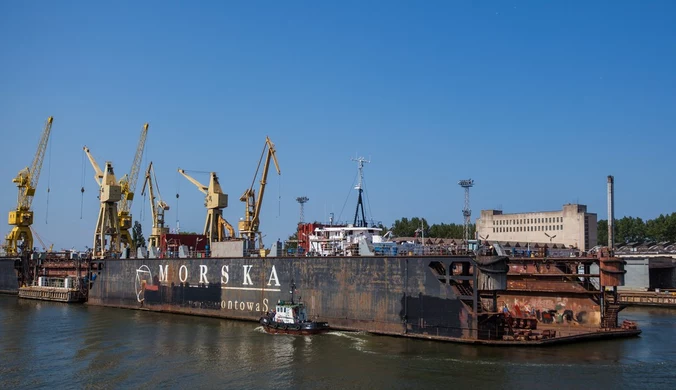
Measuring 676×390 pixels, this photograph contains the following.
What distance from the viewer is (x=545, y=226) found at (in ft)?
384

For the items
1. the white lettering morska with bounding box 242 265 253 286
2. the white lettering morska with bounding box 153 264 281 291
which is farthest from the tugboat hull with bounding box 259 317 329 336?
the white lettering morska with bounding box 242 265 253 286

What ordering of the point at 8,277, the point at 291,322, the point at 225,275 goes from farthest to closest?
the point at 8,277 → the point at 225,275 → the point at 291,322

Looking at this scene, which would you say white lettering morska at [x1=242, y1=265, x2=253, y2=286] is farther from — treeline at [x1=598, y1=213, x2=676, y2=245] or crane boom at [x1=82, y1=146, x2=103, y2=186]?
treeline at [x1=598, y1=213, x2=676, y2=245]

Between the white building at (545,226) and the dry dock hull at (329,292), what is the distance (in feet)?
201

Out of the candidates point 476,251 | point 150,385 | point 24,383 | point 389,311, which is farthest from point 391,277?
point 24,383

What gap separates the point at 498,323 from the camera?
1534 inches

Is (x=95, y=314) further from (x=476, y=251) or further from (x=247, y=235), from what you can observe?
(x=476, y=251)

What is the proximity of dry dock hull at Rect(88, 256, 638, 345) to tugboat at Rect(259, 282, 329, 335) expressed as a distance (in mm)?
2715

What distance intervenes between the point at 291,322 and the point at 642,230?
364ft

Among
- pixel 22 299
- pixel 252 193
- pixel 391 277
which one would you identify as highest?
pixel 252 193

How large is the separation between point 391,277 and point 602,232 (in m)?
110

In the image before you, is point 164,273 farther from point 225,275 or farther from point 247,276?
point 247,276

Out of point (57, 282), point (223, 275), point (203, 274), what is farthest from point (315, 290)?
point (57, 282)

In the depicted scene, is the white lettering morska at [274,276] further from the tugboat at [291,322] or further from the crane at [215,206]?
the crane at [215,206]
